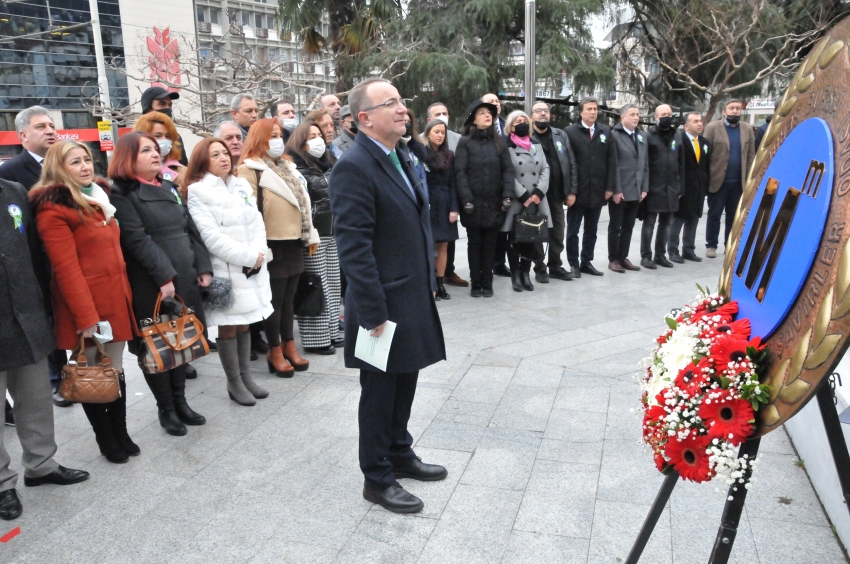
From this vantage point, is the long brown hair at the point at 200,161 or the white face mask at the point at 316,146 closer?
the long brown hair at the point at 200,161

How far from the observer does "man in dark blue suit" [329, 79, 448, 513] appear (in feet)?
9.10

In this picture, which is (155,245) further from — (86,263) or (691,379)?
(691,379)

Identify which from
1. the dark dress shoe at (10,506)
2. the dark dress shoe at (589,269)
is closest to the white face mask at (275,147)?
the dark dress shoe at (10,506)

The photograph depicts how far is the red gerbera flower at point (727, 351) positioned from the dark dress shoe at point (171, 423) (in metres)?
3.11

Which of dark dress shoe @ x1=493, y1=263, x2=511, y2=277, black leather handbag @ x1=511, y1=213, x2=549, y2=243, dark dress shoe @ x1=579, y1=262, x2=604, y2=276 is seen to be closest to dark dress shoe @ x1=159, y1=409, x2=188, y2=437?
black leather handbag @ x1=511, y1=213, x2=549, y2=243

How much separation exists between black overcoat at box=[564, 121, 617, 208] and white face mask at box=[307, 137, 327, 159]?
10.6 ft

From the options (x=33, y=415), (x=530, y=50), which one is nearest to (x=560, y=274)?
(x=530, y=50)

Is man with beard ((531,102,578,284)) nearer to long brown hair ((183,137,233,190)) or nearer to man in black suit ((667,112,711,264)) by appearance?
man in black suit ((667,112,711,264))

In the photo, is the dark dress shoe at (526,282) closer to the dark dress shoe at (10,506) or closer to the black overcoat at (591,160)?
the black overcoat at (591,160)

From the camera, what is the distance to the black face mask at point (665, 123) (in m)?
7.77

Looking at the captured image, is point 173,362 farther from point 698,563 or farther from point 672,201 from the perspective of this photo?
point 672,201

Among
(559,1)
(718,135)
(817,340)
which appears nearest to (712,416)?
(817,340)

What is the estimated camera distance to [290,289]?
16.5ft

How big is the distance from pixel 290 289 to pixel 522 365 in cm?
176
